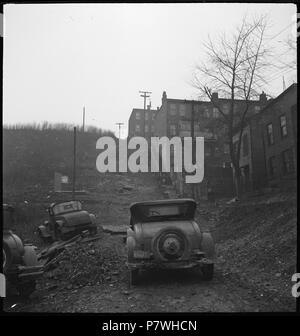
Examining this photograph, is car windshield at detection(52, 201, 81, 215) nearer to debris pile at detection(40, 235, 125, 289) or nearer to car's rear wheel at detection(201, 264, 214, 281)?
debris pile at detection(40, 235, 125, 289)

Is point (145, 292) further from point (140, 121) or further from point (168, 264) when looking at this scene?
point (140, 121)

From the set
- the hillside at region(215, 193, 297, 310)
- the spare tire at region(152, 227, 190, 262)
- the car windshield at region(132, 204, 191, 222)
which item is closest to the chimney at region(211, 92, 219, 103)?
the hillside at region(215, 193, 297, 310)

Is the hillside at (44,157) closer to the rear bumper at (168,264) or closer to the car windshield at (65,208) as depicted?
the car windshield at (65,208)

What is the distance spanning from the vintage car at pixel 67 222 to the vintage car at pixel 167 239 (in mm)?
5220

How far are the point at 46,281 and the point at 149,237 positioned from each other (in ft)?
9.18

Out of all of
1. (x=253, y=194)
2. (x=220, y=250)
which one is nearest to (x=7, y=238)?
(x=220, y=250)

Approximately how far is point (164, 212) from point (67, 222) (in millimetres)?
6555

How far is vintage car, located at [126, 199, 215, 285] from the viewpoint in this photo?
6711 mm

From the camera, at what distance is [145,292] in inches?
247

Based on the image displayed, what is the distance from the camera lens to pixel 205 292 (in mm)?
6082

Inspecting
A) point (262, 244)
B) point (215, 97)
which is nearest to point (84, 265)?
point (262, 244)

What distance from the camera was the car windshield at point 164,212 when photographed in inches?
301

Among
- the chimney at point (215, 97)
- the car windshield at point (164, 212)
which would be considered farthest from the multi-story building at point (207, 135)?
the chimney at point (215, 97)
